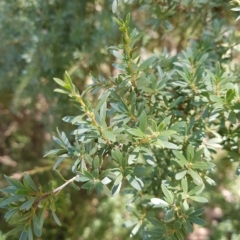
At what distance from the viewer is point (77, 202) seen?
1.67 meters

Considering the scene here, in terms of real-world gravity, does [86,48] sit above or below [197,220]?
above

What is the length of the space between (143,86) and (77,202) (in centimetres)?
105

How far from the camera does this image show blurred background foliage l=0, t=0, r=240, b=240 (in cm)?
99

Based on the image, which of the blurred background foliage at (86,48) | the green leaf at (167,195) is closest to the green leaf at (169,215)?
the green leaf at (167,195)

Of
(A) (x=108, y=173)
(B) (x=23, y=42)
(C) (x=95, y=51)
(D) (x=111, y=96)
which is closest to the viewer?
(A) (x=108, y=173)

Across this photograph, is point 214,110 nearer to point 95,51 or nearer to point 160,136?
point 160,136

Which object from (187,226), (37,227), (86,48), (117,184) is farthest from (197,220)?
(86,48)

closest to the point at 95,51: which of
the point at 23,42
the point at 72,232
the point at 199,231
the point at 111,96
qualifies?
the point at 23,42

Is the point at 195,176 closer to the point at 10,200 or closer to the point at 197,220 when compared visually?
the point at 197,220

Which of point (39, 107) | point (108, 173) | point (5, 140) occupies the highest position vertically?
point (108, 173)

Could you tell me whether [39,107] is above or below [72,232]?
above

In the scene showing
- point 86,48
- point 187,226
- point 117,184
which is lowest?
point 187,226

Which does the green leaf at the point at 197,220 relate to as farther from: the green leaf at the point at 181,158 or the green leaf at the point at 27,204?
the green leaf at the point at 27,204

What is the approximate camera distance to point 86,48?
3.95 ft
